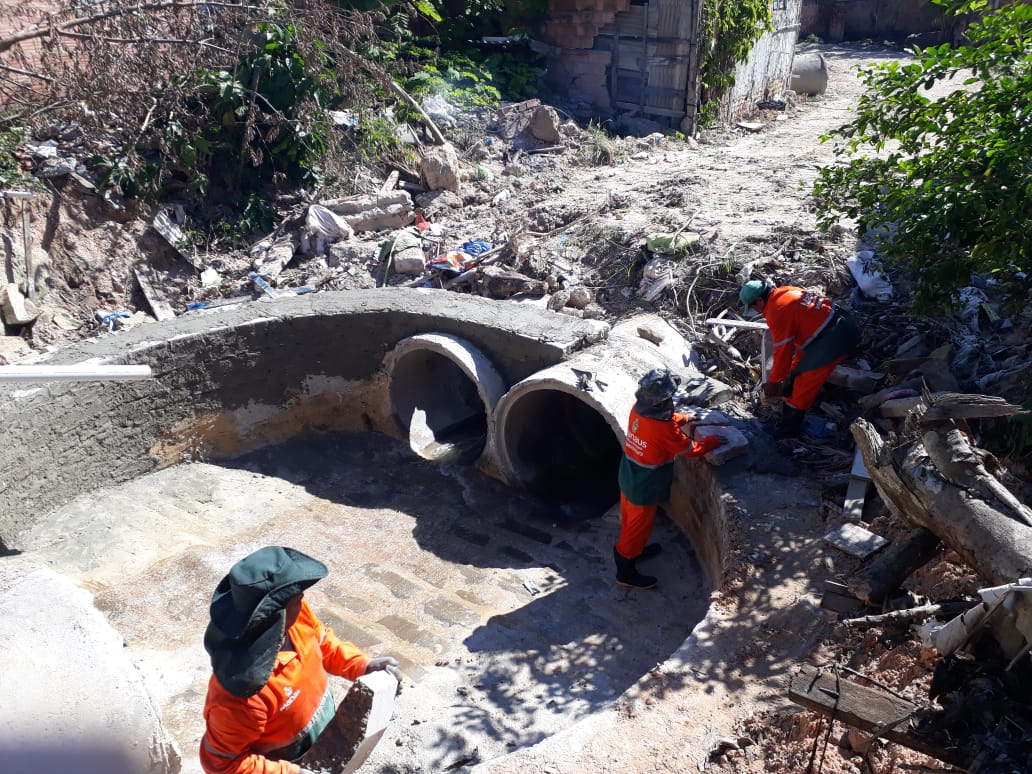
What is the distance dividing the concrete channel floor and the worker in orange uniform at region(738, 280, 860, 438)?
4.34 feet

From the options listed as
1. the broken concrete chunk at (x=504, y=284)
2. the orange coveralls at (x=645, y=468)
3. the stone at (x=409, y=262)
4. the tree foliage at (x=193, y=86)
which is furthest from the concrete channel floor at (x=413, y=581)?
the tree foliage at (x=193, y=86)

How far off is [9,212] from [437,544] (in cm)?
664

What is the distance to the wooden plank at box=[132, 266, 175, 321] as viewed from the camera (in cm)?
998

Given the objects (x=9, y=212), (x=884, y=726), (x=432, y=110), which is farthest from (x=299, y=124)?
(x=884, y=726)

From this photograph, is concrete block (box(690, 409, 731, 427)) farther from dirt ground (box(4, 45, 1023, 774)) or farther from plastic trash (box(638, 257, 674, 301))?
plastic trash (box(638, 257, 674, 301))

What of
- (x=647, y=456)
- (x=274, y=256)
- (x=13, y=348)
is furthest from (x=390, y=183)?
(x=647, y=456)

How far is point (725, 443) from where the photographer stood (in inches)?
222

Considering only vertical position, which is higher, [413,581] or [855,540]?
[855,540]

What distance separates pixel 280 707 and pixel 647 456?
2.99 meters

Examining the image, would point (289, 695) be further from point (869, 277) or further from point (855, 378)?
point (869, 277)

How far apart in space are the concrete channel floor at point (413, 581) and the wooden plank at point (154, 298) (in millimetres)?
3368

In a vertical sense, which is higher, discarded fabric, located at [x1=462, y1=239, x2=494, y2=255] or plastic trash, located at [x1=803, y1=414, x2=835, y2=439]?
discarded fabric, located at [x1=462, y1=239, x2=494, y2=255]

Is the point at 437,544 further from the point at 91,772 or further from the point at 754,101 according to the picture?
the point at 754,101

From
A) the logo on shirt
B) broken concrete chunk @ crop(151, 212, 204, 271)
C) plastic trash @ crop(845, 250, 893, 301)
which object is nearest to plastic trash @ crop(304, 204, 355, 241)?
broken concrete chunk @ crop(151, 212, 204, 271)
